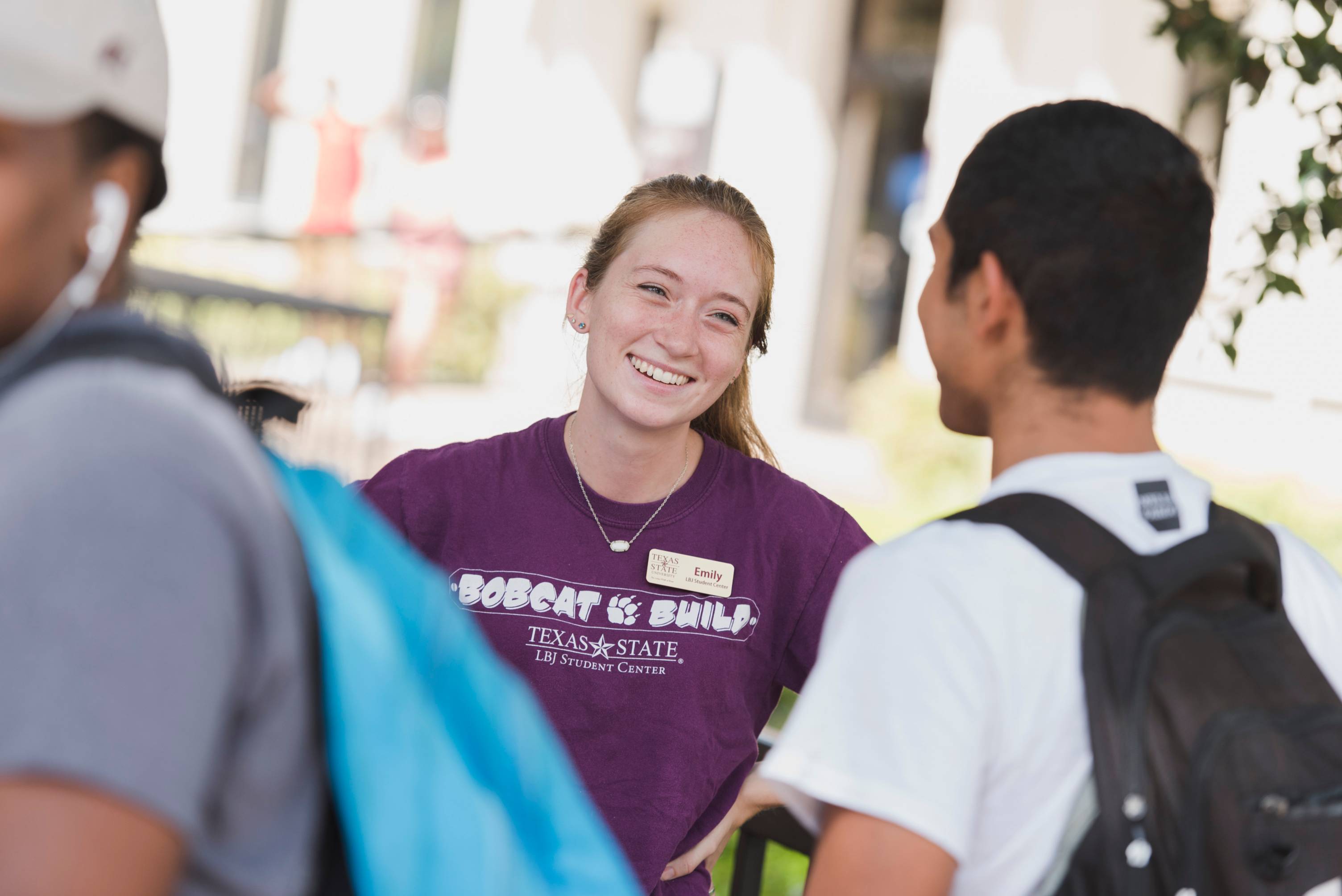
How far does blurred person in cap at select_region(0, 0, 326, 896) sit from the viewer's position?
2.54 ft

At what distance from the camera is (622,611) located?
2238 mm

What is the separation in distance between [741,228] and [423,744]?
1707 millimetres

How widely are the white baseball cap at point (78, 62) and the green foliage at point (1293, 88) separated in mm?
1986

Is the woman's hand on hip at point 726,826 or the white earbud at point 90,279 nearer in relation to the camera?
the white earbud at point 90,279

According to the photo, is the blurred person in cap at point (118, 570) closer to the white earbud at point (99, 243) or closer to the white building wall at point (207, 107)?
the white earbud at point (99, 243)

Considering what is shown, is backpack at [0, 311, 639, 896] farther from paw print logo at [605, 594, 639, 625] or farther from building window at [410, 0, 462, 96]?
building window at [410, 0, 462, 96]

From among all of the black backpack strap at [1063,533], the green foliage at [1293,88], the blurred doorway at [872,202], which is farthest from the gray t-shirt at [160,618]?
the blurred doorway at [872,202]

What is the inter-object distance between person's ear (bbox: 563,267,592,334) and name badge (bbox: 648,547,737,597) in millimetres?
548

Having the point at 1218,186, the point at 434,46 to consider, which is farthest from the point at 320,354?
the point at 434,46

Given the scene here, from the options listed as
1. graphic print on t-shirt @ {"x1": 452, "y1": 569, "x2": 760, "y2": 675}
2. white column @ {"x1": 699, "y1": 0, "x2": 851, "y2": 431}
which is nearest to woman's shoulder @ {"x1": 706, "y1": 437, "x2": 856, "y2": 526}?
graphic print on t-shirt @ {"x1": 452, "y1": 569, "x2": 760, "y2": 675}

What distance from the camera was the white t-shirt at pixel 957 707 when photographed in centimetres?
124

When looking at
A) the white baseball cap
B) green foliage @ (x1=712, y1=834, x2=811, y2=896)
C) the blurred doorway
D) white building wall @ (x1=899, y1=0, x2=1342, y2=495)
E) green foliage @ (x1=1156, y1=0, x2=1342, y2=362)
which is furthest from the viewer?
the blurred doorway

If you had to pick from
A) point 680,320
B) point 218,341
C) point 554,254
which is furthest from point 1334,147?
point 554,254

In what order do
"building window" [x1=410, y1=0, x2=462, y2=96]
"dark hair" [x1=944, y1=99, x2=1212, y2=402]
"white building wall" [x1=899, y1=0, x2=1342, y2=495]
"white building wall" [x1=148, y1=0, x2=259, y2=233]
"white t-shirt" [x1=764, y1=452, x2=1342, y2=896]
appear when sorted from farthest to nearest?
1. "white building wall" [x1=148, y1=0, x2=259, y2=233]
2. "building window" [x1=410, y1=0, x2=462, y2=96]
3. "white building wall" [x1=899, y1=0, x2=1342, y2=495]
4. "dark hair" [x1=944, y1=99, x2=1212, y2=402]
5. "white t-shirt" [x1=764, y1=452, x2=1342, y2=896]
